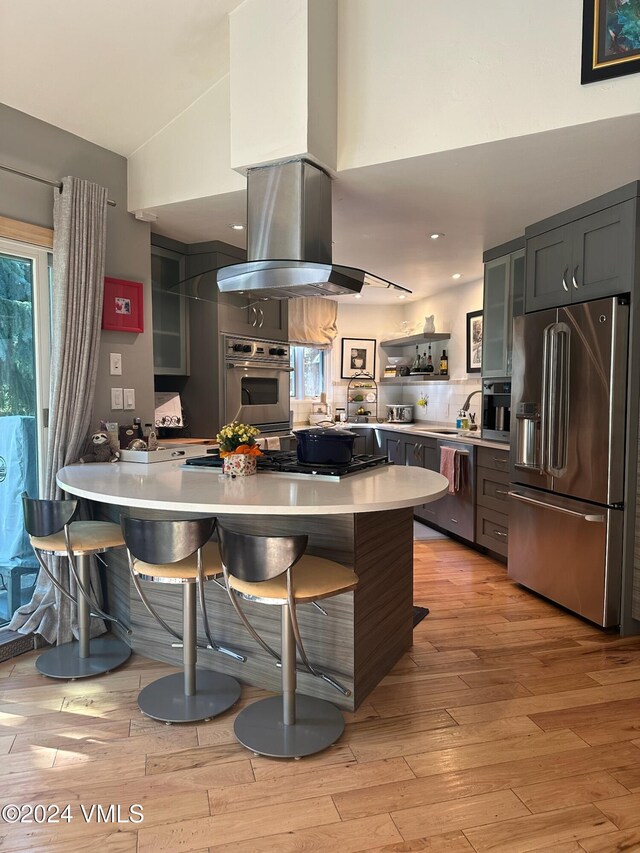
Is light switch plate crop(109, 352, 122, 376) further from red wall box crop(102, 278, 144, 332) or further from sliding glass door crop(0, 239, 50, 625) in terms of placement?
sliding glass door crop(0, 239, 50, 625)

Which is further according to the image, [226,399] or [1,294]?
[226,399]

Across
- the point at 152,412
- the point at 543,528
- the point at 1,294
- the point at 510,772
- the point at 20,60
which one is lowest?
the point at 510,772

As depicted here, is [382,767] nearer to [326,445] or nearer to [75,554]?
[326,445]

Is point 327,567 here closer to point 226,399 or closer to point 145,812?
point 145,812

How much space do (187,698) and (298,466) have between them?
3.48 ft

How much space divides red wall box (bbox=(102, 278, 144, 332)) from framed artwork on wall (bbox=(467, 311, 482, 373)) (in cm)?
333

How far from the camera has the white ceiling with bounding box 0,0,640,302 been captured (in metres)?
2.42

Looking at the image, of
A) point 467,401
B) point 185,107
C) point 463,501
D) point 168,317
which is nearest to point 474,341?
point 467,401

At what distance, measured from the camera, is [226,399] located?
13.5 feet

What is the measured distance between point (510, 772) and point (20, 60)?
348cm

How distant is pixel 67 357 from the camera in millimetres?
2871

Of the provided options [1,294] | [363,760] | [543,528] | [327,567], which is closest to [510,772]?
[363,760]

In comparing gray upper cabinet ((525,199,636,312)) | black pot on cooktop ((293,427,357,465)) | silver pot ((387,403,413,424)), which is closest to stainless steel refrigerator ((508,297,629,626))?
gray upper cabinet ((525,199,636,312))

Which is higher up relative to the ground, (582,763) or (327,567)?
(327,567)
